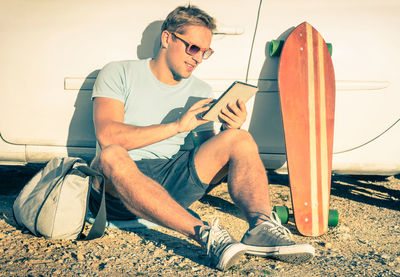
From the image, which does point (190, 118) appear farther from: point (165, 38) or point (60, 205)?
point (60, 205)

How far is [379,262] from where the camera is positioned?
201cm

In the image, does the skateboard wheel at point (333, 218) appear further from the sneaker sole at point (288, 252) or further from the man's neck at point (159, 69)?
the man's neck at point (159, 69)

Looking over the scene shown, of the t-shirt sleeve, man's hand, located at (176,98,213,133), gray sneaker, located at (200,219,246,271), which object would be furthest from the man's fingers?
gray sneaker, located at (200,219,246,271)

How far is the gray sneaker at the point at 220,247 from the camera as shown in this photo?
1765 mm

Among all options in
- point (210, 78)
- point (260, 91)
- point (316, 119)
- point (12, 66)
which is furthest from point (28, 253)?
point (316, 119)

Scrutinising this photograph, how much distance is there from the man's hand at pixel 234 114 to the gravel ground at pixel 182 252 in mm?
621

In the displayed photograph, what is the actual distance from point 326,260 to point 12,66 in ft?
6.98

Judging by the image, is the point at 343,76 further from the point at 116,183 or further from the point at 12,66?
the point at 12,66

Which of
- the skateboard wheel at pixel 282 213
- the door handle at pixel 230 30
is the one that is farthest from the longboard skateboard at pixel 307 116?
the door handle at pixel 230 30

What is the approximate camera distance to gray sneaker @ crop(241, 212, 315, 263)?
6.00ft

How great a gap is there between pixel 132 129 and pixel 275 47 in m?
1.02

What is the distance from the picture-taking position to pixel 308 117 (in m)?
2.62

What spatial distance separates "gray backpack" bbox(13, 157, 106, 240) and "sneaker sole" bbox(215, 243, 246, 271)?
2.05ft

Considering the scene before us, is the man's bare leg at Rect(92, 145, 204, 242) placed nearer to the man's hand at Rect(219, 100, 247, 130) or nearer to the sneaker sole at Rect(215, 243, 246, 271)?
the sneaker sole at Rect(215, 243, 246, 271)
